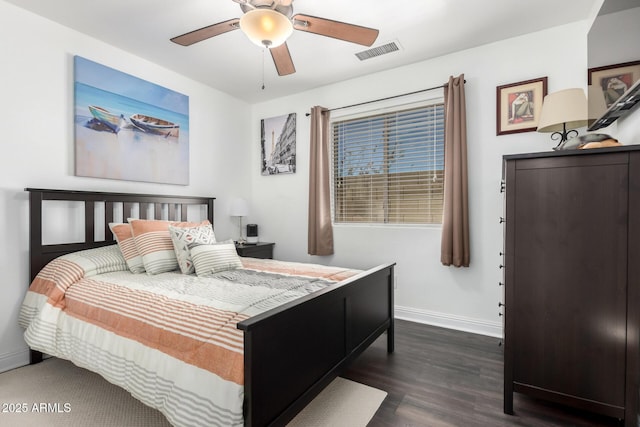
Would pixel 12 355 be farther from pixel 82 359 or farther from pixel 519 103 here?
pixel 519 103

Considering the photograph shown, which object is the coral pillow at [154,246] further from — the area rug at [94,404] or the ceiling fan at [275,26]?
the ceiling fan at [275,26]

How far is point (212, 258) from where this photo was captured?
2535 mm

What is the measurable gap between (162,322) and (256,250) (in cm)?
236

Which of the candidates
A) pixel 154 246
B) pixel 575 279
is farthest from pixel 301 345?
pixel 154 246

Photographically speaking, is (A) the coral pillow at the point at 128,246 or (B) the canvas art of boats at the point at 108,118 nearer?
(A) the coral pillow at the point at 128,246

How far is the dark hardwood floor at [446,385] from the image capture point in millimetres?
1719

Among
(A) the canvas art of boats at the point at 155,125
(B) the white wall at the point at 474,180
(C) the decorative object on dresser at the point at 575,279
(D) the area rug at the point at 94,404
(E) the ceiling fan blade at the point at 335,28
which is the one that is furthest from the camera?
(A) the canvas art of boats at the point at 155,125

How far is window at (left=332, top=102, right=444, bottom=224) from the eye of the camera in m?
3.30

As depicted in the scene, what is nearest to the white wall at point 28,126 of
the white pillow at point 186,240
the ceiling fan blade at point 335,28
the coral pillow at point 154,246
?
the coral pillow at point 154,246

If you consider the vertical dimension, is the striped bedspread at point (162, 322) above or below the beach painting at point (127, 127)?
below

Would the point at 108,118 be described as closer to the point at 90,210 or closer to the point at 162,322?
the point at 90,210

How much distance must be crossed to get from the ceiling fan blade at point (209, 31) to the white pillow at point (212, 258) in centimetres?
152

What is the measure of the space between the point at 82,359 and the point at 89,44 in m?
2.63

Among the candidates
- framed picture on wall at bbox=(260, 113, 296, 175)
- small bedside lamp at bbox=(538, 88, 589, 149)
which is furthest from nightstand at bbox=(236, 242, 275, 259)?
small bedside lamp at bbox=(538, 88, 589, 149)
